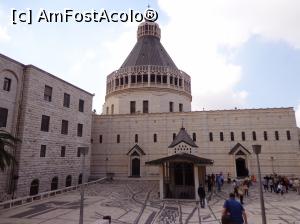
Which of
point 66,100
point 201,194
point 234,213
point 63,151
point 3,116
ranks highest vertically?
point 66,100

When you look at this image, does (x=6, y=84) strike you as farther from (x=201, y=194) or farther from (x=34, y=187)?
(x=201, y=194)

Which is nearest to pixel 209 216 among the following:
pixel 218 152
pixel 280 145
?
pixel 218 152

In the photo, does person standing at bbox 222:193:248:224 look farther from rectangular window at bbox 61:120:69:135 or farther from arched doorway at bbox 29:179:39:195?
rectangular window at bbox 61:120:69:135

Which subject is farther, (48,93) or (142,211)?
(48,93)

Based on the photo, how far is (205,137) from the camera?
38.1m

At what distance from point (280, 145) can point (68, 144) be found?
30736 mm

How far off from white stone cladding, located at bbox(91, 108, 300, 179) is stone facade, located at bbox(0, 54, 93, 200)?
8.68m

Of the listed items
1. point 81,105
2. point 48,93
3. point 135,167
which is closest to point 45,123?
point 48,93

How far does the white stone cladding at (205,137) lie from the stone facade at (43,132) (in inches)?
342

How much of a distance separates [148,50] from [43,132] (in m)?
33.3

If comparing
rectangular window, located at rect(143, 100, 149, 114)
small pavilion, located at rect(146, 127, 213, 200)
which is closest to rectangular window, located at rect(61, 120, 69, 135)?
small pavilion, located at rect(146, 127, 213, 200)

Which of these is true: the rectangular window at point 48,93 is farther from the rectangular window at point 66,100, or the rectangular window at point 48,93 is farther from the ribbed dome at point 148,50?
the ribbed dome at point 148,50

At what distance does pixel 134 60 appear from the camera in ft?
165

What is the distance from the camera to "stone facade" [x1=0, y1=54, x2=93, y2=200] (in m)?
23.4
